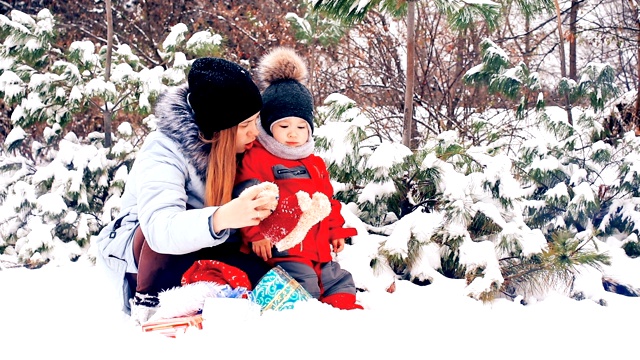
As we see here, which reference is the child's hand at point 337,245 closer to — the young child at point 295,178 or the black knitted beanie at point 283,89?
the young child at point 295,178

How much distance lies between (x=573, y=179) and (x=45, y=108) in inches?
139

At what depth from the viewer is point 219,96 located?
1895 mm

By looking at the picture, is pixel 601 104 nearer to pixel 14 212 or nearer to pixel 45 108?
pixel 45 108

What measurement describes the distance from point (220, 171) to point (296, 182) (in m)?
0.37

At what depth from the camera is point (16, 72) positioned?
12.9ft

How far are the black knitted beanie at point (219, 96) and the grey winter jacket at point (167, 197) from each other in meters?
0.05

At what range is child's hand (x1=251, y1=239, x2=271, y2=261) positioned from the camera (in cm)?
199

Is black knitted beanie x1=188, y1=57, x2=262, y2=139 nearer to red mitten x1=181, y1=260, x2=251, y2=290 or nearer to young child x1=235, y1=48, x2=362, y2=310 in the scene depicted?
young child x1=235, y1=48, x2=362, y2=310

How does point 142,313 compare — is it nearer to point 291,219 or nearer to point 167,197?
point 167,197

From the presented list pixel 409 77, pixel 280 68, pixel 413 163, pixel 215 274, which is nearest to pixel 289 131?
pixel 280 68

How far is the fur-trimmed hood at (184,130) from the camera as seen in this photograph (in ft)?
6.39

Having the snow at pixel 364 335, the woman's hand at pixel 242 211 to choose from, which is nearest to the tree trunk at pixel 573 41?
the snow at pixel 364 335

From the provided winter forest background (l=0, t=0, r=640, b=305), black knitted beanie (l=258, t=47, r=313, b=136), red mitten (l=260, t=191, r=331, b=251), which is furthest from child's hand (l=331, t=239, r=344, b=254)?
black knitted beanie (l=258, t=47, r=313, b=136)

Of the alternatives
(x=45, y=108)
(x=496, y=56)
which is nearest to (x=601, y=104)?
(x=496, y=56)
